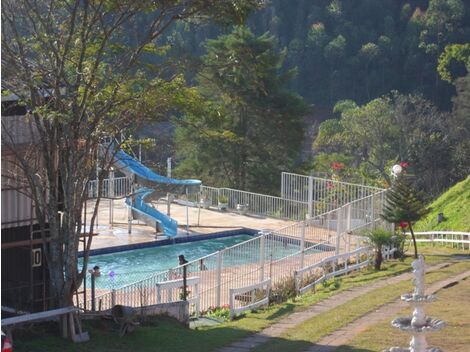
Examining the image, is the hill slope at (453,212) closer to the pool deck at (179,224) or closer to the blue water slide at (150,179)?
the pool deck at (179,224)

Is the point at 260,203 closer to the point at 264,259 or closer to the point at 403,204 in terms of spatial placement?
the point at 403,204

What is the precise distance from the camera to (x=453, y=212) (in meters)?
32.7

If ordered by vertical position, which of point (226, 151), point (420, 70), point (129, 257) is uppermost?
point (420, 70)

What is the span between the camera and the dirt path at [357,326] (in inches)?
628

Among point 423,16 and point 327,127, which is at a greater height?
point 423,16

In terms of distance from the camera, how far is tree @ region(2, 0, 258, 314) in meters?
15.8

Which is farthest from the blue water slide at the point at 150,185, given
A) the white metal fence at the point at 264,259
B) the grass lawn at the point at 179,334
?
the grass lawn at the point at 179,334

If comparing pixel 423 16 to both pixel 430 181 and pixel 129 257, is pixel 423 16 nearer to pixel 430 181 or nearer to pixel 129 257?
pixel 430 181

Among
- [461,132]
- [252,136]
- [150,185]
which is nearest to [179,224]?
[150,185]

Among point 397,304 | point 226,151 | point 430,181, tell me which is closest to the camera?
point 397,304

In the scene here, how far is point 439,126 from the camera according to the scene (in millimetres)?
60188

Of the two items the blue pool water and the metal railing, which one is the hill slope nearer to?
the metal railing

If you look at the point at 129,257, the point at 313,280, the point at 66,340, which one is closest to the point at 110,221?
the point at 129,257

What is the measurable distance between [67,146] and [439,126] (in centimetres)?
4656
